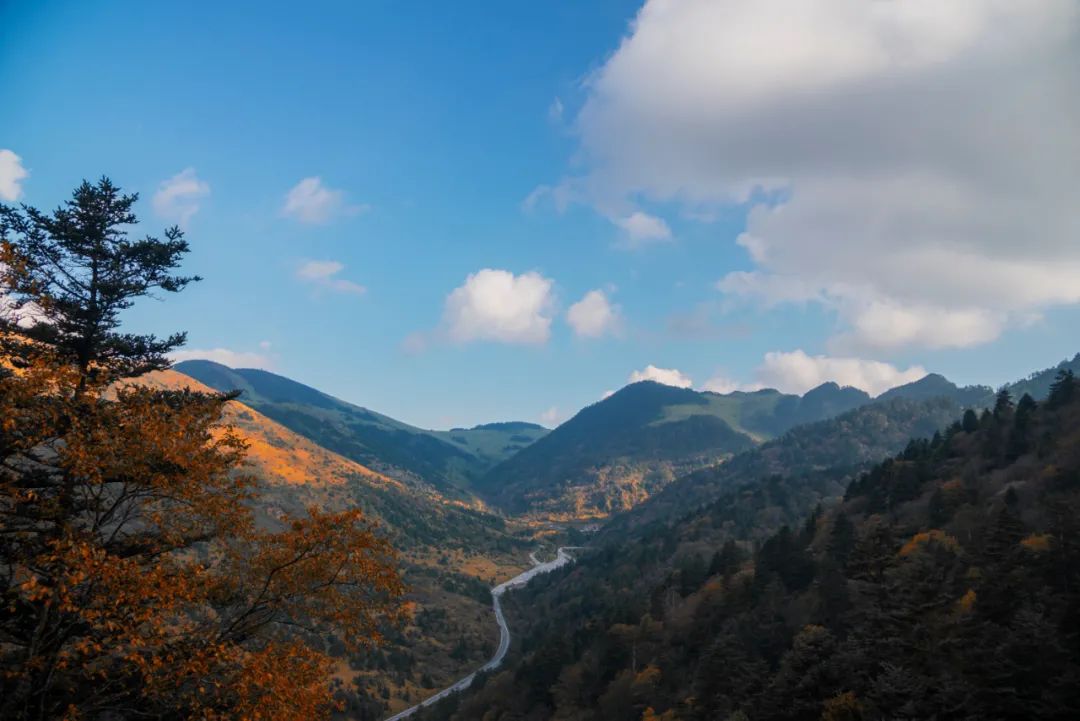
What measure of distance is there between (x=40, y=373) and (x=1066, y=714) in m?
41.0

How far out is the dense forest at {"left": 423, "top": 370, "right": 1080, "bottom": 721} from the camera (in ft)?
109

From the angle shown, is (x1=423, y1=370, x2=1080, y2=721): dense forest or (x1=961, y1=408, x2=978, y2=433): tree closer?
(x1=423, y1=370, x2=1080, y2=721): dense forest

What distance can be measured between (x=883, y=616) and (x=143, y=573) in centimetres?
4820

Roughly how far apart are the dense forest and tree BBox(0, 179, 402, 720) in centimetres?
3076

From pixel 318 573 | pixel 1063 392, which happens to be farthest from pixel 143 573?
pixel 1063 392

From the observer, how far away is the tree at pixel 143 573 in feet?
42.6

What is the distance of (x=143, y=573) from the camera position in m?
13.8

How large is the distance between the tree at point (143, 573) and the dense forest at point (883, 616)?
3076 cm

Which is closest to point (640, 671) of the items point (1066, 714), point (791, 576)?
point (791, 576)

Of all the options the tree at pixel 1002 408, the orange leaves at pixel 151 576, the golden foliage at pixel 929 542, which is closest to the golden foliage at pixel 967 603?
the golden foliage at pixel 929 542

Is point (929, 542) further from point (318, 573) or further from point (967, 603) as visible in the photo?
point (318, 573)

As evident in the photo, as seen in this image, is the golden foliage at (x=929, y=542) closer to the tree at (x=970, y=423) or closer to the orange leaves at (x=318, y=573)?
the tree at (x=970, y=423)

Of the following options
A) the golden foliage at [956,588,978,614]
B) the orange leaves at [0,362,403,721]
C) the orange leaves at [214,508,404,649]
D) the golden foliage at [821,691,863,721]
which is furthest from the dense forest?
the orange leaves at [0,362,403,721]

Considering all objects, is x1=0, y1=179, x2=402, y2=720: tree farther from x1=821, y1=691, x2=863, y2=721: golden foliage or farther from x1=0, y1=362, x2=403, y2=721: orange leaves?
x1=821, y1=691, x2=863, y2=721: golden foliage
